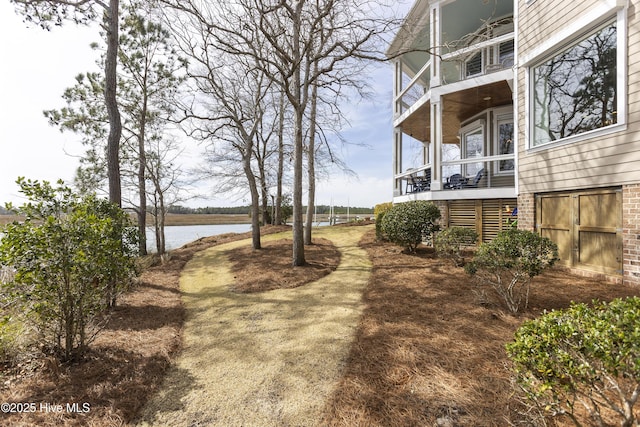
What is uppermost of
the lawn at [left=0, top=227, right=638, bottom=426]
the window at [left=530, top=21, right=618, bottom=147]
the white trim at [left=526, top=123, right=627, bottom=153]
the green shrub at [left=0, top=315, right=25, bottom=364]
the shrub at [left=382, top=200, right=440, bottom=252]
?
the window at [left=530, top=21, right=618, bottom=147]

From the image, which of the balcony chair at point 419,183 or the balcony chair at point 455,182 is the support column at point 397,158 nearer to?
the balcony chair at point 419,183

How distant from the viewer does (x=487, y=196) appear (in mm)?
8156

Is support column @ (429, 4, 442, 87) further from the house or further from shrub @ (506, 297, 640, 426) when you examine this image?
shrub @ (506, 297, 640, 426)

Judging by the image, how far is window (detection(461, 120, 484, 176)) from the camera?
11.3 meters

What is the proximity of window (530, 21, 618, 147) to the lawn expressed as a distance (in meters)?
3.43

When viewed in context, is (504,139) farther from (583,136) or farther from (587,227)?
(587,227)

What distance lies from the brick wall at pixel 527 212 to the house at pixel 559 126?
0.09 feet

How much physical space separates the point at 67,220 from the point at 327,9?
6882 mm

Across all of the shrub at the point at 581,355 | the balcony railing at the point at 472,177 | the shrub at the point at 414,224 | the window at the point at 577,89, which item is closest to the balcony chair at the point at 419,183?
the balcony railing at the point at 472,177

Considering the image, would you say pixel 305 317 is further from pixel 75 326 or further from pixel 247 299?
pixel 75 326

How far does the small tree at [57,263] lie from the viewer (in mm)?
2828

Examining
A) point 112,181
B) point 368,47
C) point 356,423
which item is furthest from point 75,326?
point 368,47

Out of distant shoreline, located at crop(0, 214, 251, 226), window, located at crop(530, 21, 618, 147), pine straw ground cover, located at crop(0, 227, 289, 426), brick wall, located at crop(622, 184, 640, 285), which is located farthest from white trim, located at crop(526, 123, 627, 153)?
distant shoreline, located at crop(0, 214, 251, 226)

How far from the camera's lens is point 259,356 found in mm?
3320
